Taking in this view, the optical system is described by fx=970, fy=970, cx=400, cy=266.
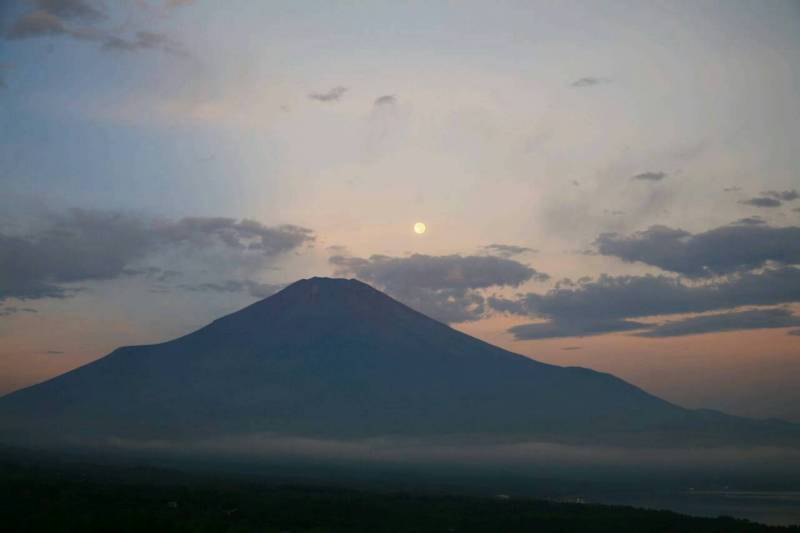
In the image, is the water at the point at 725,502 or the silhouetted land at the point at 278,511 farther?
the water at the point at 725,502

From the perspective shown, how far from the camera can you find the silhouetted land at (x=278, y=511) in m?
57.3

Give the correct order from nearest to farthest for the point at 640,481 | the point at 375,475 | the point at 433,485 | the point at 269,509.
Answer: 1. the point at 269,509
2. the point at 433,485
3. the point at 375,475
4. the point at 640,481

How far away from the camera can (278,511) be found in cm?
6962

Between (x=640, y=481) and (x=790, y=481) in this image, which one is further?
(x=790, y=481)

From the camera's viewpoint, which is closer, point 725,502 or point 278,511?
point 278,511

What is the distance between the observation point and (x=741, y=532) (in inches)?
2532

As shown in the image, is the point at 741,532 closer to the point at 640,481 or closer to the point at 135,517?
the point at 135,517

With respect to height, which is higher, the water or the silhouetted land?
the silhouetted land

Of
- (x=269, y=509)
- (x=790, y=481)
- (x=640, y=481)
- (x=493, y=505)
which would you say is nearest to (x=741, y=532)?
(x=493, y=505)

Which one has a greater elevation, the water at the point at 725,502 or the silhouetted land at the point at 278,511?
the silhouetted land at the point at 278,511

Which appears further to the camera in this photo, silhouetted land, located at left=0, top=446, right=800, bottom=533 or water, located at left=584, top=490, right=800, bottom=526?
water, located at left=584, top=490, right=800, bottom=526

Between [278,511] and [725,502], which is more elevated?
[278,511]

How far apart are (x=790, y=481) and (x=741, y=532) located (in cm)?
11541

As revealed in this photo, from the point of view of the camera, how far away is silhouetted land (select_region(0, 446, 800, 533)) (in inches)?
2258
